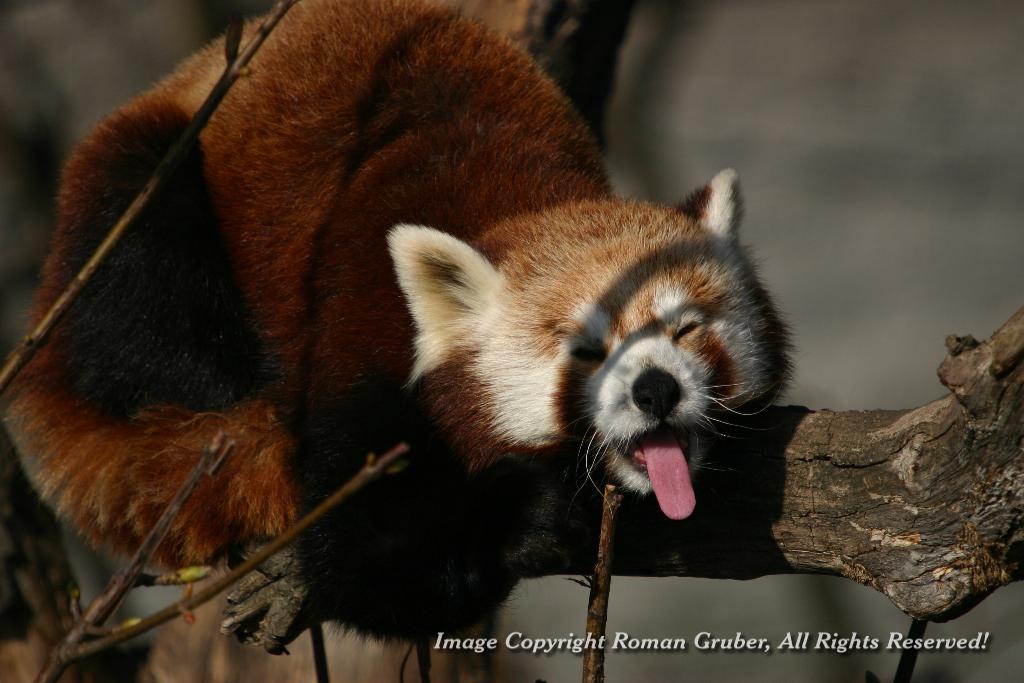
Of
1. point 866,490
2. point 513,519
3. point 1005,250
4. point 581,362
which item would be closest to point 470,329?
point 581,362

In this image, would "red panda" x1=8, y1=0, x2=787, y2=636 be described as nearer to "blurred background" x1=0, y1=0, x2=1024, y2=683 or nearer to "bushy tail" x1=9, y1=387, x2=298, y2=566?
"bushy tail" x1=9, y1=387, x2=298, y2=566

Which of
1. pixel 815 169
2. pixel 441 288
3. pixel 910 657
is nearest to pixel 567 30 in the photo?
pixel 441 288

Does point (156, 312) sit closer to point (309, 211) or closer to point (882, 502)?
point (309, 211)

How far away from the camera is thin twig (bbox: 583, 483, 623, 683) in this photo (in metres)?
2.27

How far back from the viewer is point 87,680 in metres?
5.01

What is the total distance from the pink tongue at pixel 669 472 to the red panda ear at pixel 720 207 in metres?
0.82

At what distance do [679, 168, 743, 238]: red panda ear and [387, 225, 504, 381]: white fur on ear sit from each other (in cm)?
78

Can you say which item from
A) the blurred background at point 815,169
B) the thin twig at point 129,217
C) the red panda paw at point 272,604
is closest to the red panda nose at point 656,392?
the red panda paw at point 272,604

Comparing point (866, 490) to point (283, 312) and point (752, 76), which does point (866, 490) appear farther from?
point (752, 76)

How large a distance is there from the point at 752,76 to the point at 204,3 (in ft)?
14.1

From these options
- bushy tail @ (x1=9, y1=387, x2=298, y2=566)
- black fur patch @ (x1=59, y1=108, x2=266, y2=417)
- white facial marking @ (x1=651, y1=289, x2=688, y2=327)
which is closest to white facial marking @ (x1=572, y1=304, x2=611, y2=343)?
white facial marking @ (x1=651, y1=289, x2=688, y2=327)

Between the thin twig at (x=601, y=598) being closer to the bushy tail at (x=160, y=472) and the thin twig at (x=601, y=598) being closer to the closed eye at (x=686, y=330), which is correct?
the closed eye at (x=686, y=330)

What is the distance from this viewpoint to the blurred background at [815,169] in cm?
757

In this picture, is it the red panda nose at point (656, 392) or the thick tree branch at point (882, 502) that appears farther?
the red panda nose at point (656, 392)
